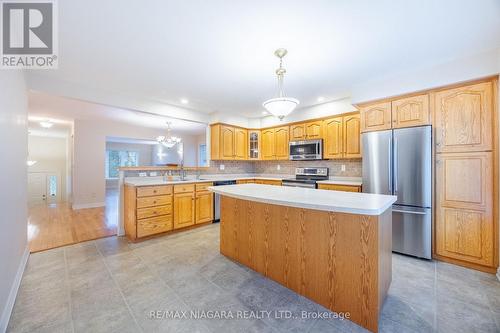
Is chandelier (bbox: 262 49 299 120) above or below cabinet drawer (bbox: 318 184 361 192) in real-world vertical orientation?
above

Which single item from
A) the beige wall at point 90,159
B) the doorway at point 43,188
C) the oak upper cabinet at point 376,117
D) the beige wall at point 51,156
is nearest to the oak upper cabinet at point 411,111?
the oak upper cabinet at point 376,117

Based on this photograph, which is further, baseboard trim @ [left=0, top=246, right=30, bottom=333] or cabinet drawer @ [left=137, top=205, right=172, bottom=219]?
cabinet drawer @ [left=137, top=205, right=172, bottom=219]

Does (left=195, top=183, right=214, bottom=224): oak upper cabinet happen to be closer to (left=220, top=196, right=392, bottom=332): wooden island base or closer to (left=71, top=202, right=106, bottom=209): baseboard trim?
(left=220, top=196, right=392, bottom=332): wooden island base

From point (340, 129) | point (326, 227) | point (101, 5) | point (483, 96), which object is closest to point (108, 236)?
point (101, 5)

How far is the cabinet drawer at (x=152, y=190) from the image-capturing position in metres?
3.30

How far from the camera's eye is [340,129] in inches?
158

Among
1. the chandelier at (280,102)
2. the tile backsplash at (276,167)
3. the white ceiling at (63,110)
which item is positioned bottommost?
the tile backsplash at (276,167)

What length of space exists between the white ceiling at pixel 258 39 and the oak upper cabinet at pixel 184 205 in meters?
1.81

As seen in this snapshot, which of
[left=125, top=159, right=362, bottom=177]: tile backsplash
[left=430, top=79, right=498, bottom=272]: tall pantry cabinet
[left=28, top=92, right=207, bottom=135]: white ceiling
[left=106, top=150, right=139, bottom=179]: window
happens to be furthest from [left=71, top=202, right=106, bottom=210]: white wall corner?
[left=430, top=79, right=498, bottom=272]: tall pantry cabinet

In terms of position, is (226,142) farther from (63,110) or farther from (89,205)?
(89,205)

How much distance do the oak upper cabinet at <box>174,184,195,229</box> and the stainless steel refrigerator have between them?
9.98ft

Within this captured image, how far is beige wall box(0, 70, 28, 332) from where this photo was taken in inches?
64.1

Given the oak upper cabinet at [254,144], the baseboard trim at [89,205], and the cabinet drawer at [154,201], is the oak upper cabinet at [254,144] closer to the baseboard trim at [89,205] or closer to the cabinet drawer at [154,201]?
the cabinet drawer at [154,201]

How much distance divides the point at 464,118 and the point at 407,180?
938mm
